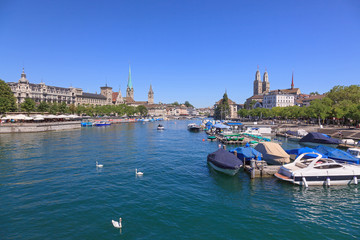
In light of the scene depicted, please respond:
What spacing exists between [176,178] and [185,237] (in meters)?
11.8

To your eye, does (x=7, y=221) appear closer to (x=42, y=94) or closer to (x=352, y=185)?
(x=352, y=185)

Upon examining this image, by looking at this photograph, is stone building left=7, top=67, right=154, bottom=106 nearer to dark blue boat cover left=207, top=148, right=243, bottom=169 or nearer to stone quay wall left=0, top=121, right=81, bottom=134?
stone quay wall left=0, top=121, right=81, bottom=134

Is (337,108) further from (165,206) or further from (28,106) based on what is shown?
(28,106)

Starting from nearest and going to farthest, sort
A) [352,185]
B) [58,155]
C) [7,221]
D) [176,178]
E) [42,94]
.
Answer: [7,221]
[352,185]
[176,178]
[58,155]
[42,94]

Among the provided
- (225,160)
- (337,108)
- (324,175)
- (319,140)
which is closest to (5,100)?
(225,160)

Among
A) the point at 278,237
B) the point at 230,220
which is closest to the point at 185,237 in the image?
the point at 230,220

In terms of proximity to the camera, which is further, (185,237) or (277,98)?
(277,98)

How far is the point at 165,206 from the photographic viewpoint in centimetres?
1755

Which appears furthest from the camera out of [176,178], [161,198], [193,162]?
[193,162]

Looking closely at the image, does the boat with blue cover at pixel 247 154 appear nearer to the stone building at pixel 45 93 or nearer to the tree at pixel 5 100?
the tree at pixel 5 100

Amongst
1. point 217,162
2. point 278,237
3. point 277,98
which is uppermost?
point 277,98

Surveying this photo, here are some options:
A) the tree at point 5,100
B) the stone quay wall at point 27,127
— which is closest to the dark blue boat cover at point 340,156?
the stone quay wall at point 27,127

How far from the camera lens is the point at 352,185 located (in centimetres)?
2205

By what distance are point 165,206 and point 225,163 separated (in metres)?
10.4
